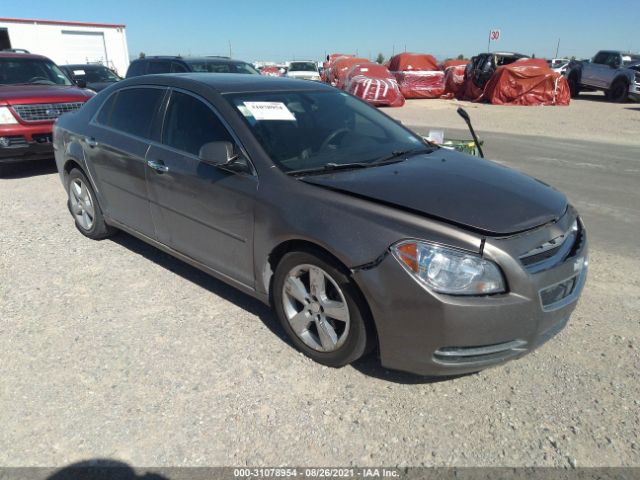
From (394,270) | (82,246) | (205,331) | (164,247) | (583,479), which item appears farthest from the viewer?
(82,246)

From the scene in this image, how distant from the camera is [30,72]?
8.81m

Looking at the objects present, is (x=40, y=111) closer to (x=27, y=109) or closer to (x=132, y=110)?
(x=27, y=109)

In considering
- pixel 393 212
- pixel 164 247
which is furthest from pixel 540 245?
pixel 164 247

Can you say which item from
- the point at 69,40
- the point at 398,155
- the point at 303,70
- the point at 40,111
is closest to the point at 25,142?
the point at 40,111

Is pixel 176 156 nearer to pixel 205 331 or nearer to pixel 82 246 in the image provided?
pixel 205 331

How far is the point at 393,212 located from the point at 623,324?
2023 mm

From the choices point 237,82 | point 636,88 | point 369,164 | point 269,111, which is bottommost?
point 636,88

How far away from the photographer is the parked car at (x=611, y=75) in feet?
64.8

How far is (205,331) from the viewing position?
133 inches

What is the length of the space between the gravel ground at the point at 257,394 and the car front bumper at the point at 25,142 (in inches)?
168

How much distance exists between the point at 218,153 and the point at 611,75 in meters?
22.5

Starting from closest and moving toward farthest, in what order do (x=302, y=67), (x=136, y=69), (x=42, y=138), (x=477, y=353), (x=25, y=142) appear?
(x=477, y=353) < (x=25, y=142) < (x=42, y=138) < (x=136, y=69) < (x=302, y=67)

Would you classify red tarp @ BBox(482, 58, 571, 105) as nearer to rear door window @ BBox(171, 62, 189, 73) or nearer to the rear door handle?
rear door window @ BBox(171, 62, 189, 73)

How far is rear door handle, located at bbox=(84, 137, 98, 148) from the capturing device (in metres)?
4.51
